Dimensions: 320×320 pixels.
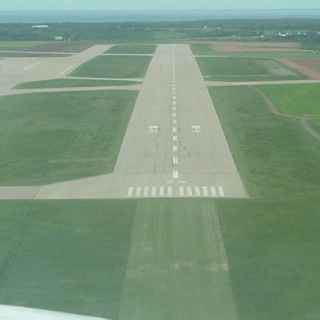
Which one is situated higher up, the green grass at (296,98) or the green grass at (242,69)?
the green grass at (296,98)

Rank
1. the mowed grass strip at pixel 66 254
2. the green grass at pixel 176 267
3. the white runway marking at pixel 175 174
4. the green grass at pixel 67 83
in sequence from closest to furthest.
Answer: the green grass at pixel 176 267 → the mowed grass strip at pixel 66 254 → the white runway marking at pixel 175 174 → the green grass at pixel 67 83

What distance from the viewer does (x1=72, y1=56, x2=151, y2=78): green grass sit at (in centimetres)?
6872

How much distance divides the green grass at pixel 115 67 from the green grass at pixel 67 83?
415 centimetres

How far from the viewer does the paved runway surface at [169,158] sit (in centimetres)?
2625

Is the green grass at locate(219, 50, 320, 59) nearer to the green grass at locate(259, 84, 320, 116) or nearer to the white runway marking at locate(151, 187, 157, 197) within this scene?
the green grass at locate(259, 84, 320, 116)

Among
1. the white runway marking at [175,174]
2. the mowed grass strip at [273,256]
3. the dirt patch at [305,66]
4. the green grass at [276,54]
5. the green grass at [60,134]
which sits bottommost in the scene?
the green grass at [276,54]

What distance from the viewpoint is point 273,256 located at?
62.2 feet

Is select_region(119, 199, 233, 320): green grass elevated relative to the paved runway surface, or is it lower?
elevated

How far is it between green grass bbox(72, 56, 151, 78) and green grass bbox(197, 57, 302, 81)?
248 inches

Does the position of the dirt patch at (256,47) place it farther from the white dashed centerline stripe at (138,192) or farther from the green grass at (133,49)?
the white dashed centerline stripe at (138,192)

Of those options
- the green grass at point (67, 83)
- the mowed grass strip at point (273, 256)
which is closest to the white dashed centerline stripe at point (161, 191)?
the mowed grass strip at point (273, 256)

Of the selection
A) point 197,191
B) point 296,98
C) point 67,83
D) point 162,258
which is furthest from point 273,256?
point 67,83

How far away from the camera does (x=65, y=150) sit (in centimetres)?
3422

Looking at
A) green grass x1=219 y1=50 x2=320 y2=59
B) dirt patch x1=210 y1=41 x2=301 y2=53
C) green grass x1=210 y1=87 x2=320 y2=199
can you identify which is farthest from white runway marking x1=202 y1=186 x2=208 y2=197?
dirt patch x1=210 y1=41 x2=301 y2=53
